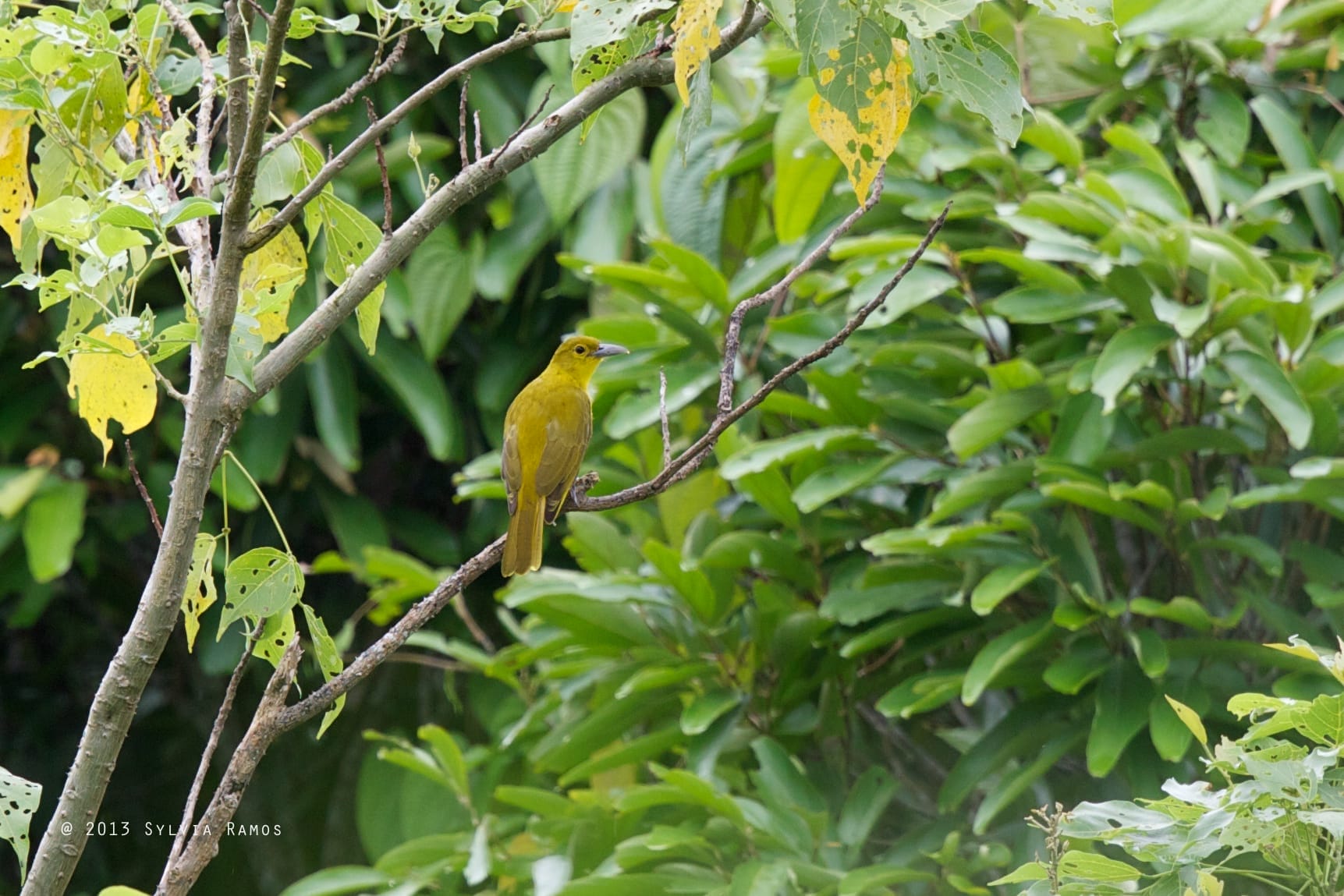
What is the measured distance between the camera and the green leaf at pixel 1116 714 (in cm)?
234

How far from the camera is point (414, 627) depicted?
1398 millimetres

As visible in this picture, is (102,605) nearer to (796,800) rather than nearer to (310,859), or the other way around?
(310,859)

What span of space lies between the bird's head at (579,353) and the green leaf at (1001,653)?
996mm

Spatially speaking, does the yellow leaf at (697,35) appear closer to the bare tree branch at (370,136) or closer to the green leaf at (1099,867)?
the bare tree branch at (370,136)

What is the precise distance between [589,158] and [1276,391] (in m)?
1.99

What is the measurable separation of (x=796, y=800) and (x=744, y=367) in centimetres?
93

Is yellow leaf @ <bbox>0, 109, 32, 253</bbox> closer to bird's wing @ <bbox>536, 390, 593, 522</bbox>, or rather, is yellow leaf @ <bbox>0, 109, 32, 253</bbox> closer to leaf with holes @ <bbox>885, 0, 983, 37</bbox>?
leaf with holes @ <bbox>885, 0, 983, 37</bbox>

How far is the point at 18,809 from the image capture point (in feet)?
4.48

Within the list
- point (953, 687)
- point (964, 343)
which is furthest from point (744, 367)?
point (953, 687)

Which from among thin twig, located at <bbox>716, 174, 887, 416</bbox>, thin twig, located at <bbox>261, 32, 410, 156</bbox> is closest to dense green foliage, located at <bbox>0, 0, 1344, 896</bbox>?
thin twig, located at <bbox>716, 174, 887, 416</bbox>

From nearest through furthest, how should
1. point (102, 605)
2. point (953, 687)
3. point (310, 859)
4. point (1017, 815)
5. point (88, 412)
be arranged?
point (88, 412) < point (953, 687) < point (1017, 815) < point (310, 859) < point (102, 605)

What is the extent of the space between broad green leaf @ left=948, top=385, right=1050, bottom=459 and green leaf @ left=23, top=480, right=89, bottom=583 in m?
2.36

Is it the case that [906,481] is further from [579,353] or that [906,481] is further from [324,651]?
[324,651]

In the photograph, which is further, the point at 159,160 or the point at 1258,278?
the point at 1258,278
